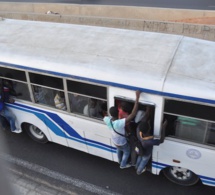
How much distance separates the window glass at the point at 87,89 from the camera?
15.6ft

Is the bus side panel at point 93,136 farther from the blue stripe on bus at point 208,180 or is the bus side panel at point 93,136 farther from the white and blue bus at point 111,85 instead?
the blue stripe on bus at point 208,180

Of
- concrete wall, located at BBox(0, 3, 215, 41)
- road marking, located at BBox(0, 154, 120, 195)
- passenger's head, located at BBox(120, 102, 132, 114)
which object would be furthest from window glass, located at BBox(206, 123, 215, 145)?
concrete wall, located at BBox(0, 3, 215, 41)

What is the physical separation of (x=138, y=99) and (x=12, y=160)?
3.49 meters

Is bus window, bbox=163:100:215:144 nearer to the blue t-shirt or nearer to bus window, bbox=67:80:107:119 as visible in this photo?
the blue t-shirt

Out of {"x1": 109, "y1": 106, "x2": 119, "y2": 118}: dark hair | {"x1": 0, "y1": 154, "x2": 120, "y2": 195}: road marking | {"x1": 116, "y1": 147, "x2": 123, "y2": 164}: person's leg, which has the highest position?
{"x1": 109, "y1": 106, "x2": 119, "y2": 118}: dark hair

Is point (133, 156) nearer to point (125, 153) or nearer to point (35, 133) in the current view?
point (125, 153)

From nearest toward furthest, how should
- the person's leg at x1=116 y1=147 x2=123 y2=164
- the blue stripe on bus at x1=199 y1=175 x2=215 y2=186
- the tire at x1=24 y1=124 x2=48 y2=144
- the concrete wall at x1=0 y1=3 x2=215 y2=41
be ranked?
the blue stripe on bus at x1=199 y1=175 x2=215 y2=186 → the person's leg at x1=116 y1=147 x2=123 y2=164 → the tire at x1=24 y1=124 x2=48 y2=144 → the concrete wall at x1=0 y1=3 x2=215 y2=41

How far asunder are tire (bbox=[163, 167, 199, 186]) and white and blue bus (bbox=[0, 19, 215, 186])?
0.02m

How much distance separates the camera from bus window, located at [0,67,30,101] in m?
5.62

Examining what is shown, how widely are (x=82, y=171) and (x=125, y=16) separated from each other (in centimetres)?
1013

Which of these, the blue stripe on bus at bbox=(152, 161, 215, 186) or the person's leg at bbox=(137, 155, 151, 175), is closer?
the blue stripe on bus at bbox=(152, 161, 215, 186)

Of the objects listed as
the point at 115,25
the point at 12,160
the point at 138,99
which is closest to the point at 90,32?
the point at 138,99

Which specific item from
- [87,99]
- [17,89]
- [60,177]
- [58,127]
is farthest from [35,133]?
[87,99]

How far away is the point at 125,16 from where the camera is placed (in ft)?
46.5
